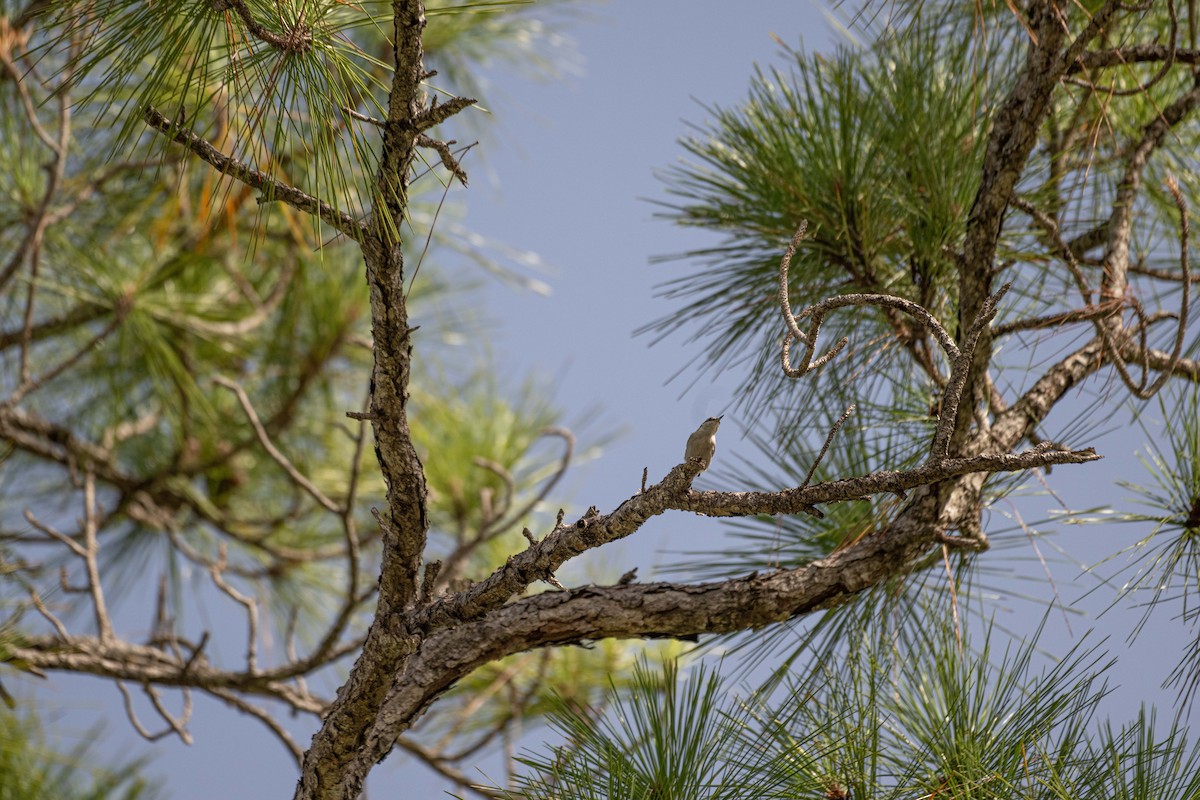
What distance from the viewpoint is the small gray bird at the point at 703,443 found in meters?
0.48

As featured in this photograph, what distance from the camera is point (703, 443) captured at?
481 millimetres

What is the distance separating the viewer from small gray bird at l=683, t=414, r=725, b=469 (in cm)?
48

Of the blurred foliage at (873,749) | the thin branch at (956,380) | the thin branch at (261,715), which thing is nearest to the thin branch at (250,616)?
the thin branch at (261,715)

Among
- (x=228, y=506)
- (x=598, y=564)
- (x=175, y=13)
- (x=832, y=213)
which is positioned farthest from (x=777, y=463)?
(x=228, y=506)

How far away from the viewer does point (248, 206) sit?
5.00ft

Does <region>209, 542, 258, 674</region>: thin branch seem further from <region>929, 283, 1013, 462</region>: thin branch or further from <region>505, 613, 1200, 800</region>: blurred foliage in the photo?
<region>929, 283, 1013, 462</region>: thin branch

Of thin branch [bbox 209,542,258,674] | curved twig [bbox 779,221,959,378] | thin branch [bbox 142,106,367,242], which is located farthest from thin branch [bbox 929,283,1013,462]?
thin branch [bbox 209,542,258,674]

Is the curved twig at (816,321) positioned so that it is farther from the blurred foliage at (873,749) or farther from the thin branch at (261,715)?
the thin branch at (261,715)

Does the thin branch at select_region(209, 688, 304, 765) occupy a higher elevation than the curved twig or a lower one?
higher

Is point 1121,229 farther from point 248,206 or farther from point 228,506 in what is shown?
point 228,506

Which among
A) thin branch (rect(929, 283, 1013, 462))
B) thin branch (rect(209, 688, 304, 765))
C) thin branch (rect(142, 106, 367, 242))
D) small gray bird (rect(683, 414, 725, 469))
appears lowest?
small gray bird (rect(683, 414, 725, 469))

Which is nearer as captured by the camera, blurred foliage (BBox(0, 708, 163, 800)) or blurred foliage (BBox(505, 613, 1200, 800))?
blurred foliage (BBox(505, 613, 1200, 800))

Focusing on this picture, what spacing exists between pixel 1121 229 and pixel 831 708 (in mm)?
375

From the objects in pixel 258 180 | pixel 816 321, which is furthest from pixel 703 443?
pixel 258 180
